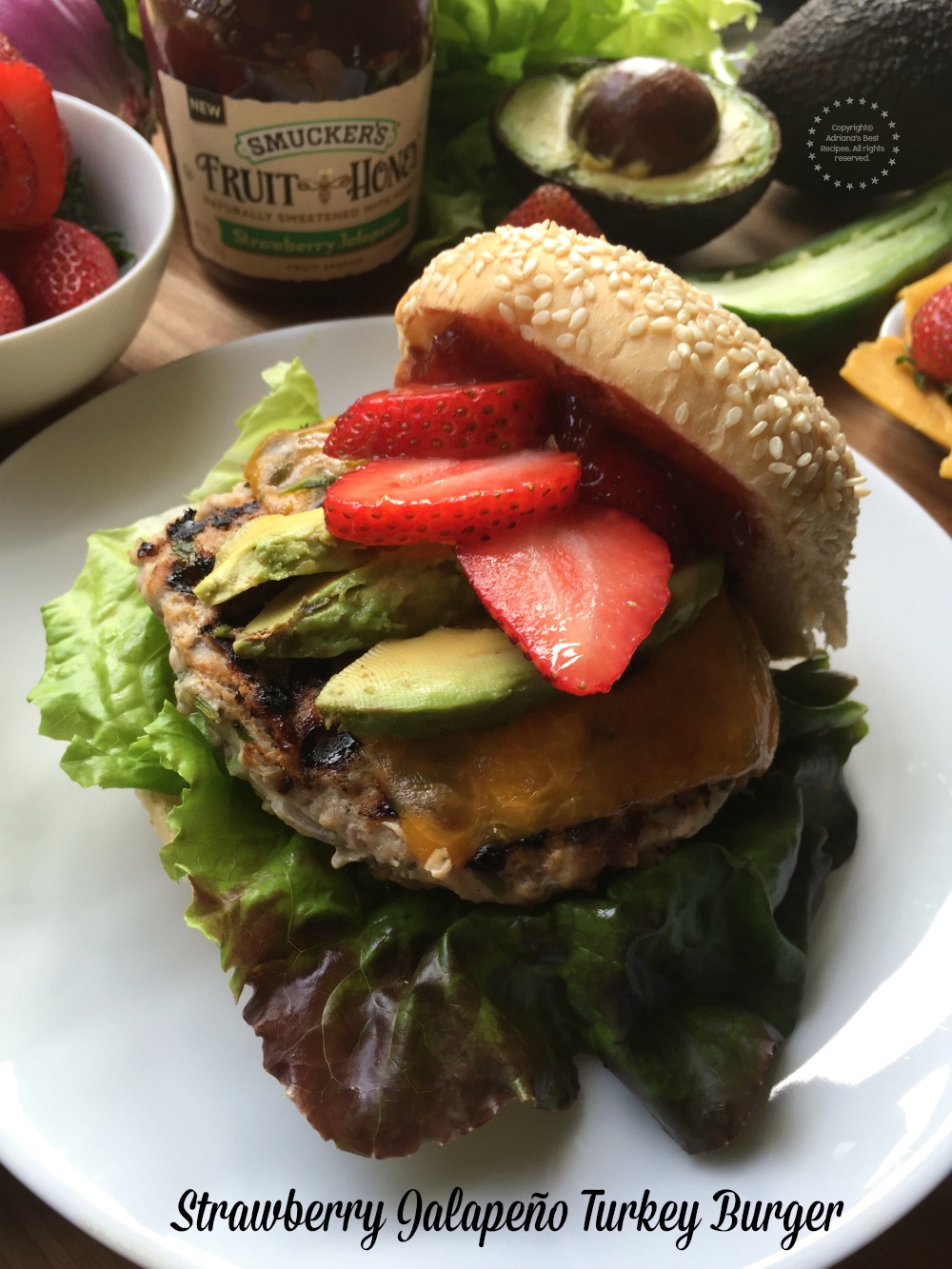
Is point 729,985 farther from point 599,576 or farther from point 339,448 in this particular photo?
point 339,448

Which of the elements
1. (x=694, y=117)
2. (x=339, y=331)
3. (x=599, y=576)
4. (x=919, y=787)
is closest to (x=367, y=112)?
(x=339, y=331)

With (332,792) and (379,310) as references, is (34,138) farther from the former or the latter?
(332,792)

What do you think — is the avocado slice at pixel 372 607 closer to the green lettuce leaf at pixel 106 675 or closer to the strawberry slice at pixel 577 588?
the strawberry slice at pixel 577 588

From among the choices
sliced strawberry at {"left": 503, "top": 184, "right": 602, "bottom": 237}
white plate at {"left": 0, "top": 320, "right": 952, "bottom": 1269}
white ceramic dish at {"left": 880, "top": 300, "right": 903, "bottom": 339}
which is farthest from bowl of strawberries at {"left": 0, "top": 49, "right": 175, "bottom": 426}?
white ceramic dish at {"left": 880, "top": 300, "right": 903, "bottom": 339}

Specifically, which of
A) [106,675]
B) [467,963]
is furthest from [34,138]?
[467,963]

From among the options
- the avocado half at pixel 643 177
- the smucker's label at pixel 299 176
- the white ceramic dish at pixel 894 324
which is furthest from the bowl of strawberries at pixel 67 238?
the white ceramic dish at pixel 894 324
